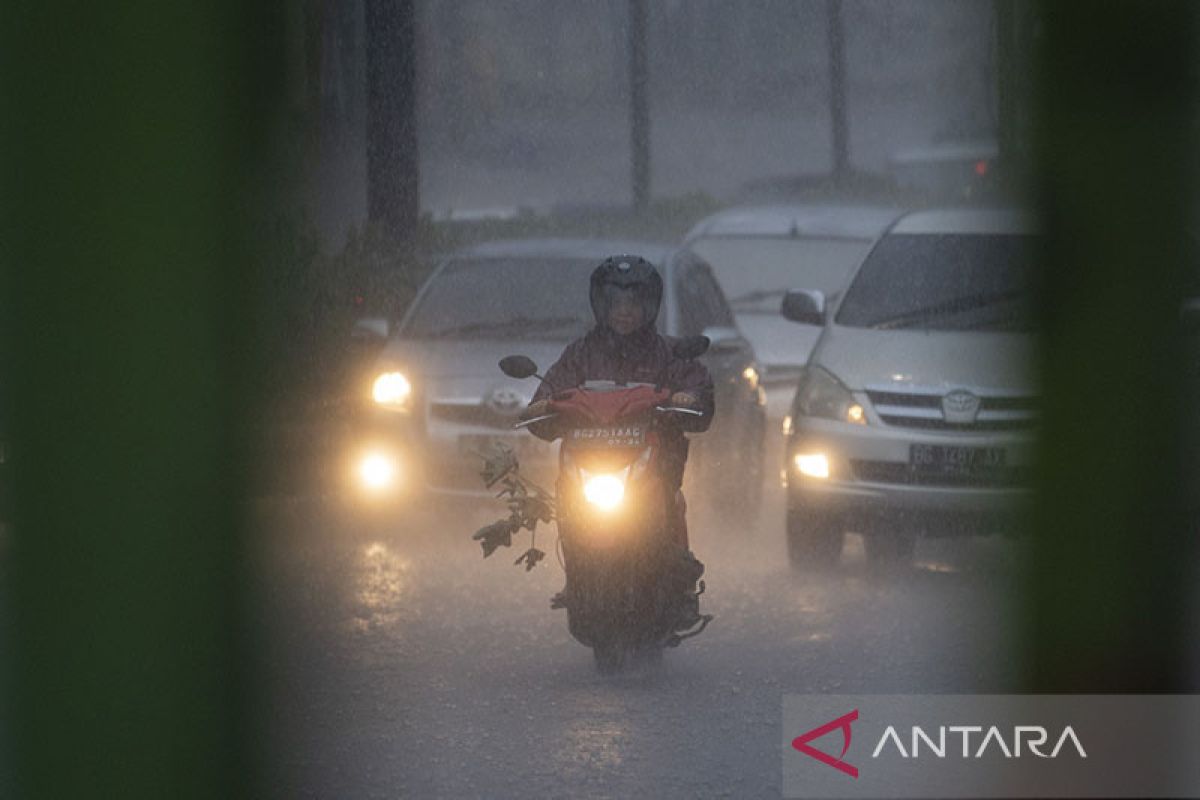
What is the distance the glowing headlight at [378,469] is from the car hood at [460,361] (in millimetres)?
396

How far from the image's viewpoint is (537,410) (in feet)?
25.8

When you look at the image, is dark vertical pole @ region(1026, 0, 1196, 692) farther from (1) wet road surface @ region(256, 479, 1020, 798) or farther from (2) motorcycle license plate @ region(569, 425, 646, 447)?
(2) motorcycle license plate @ region(569, 425, 646, 447)

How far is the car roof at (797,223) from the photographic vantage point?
15.5 metres

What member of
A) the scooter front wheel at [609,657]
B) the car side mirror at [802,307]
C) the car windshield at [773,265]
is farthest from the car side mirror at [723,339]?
the car windshield at [773,265]

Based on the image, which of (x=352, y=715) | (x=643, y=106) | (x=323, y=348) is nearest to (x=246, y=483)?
(x=323, y=348)

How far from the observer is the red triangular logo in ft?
22.8

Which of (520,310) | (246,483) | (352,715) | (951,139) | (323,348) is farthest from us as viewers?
(951,139)

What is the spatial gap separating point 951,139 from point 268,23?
277 inches

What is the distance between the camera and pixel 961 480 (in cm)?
1005

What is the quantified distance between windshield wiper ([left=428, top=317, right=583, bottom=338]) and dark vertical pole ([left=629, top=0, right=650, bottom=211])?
29.6ft

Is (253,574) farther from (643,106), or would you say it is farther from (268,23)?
(643,106)

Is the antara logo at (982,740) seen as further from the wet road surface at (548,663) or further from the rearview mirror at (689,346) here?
the rearview mirror at (689,346)

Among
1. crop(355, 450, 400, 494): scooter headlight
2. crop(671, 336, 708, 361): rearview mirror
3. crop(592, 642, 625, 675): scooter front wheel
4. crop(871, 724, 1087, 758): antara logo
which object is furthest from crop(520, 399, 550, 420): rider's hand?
crop(355, 450, 400, 494): scooter headlight

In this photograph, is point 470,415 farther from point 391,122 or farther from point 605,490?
point 391,122
